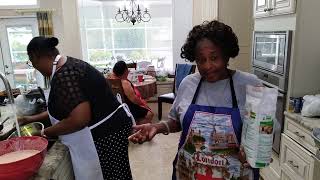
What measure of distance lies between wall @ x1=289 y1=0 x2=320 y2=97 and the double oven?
59 millimetres

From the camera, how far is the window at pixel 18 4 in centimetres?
522

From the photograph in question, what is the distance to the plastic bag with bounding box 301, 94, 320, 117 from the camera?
1767mm

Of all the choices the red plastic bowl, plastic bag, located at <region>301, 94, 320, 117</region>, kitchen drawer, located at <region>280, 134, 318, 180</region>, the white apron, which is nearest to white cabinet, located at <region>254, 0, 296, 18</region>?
plastic bag, located at <region>301, 94, 320, 117</region>

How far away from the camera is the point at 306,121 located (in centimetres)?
177

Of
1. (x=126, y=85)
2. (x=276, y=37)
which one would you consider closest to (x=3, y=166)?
(x=276, y=37)

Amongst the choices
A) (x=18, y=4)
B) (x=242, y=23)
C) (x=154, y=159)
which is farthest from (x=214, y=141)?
(x=18, y=4)

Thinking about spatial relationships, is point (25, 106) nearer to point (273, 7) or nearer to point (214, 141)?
point (214, 141)

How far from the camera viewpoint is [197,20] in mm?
5016

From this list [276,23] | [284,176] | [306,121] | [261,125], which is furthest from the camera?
[276,23]

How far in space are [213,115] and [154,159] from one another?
7.68 ft

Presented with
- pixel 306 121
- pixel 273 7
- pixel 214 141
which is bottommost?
pixel 306 121

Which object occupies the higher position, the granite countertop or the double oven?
the double oven

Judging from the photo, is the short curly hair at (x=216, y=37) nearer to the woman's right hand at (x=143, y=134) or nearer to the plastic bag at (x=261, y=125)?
the plastic bag at (x=261, y=125)

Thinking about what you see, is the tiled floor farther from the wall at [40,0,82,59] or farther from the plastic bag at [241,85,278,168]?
the wall at [40,0,82,59]
